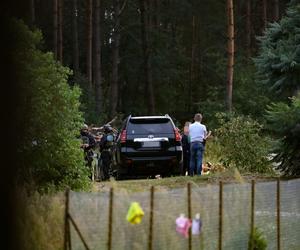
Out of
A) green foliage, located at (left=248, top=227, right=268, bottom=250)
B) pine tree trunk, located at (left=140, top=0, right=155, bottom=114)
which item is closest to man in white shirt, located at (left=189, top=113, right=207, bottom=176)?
green foliage, located at (left=248, top=227, right=268, bottom=250)

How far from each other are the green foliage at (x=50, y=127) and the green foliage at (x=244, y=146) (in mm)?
7197

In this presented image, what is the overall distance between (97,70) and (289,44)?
16.3m

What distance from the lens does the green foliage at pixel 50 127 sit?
8484 millimetres

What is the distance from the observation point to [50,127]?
8922 millimetres

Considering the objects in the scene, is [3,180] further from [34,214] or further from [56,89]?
[56,89]

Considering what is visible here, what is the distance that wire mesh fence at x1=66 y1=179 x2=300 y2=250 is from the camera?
5965mm

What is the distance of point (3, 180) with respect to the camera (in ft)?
14.4

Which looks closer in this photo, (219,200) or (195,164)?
(219,200)

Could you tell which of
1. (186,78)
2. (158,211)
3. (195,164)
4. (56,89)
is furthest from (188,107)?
(158,211)

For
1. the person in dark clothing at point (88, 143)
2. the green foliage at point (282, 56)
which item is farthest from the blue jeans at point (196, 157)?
the green foliage at point (282, 56)

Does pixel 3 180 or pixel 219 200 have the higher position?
pixel 3 180

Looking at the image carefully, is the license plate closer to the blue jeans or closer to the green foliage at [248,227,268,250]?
the blue jeans

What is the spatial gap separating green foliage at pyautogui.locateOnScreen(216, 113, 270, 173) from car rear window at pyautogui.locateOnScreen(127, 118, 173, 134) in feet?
4.99

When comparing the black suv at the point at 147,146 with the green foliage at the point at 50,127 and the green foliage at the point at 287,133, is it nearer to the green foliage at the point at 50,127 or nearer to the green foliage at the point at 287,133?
the green foliage at the point at 287,133
